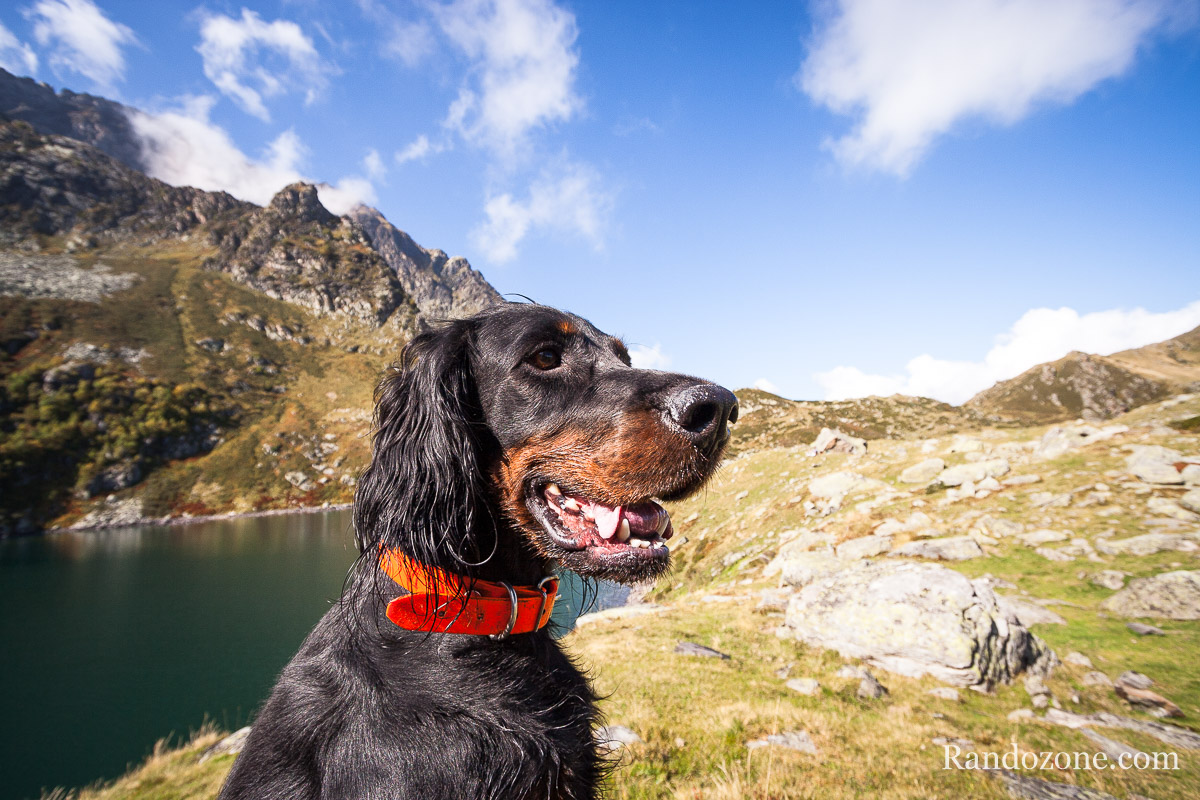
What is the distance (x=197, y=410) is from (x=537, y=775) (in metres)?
138

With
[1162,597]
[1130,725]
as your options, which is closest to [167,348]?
[1130,725]

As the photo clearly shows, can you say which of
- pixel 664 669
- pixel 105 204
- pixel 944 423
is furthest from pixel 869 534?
pixel 105 204

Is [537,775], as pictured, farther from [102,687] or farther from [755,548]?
[102,687]

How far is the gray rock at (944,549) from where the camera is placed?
1280 cm

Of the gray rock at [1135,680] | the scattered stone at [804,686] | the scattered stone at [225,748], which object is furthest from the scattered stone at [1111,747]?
the scattered stone at [225,748]

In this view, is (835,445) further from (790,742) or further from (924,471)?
(790,742)

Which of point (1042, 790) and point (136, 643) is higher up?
point (1042, 790)

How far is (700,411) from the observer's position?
8.29 ft

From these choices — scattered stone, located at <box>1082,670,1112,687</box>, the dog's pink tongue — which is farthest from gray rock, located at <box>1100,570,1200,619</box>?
the dog's pink tongue

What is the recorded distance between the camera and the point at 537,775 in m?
2.21

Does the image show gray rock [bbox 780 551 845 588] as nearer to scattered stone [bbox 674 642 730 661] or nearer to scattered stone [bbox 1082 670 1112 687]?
scattered stone [bbox 674 642 730 661]

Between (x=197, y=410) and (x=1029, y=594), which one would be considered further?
(x=197, y=410)

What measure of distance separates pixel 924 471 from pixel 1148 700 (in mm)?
Result: 13531

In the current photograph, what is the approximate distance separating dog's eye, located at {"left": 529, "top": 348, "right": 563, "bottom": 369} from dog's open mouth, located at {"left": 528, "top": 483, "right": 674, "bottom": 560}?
2.42 feet
